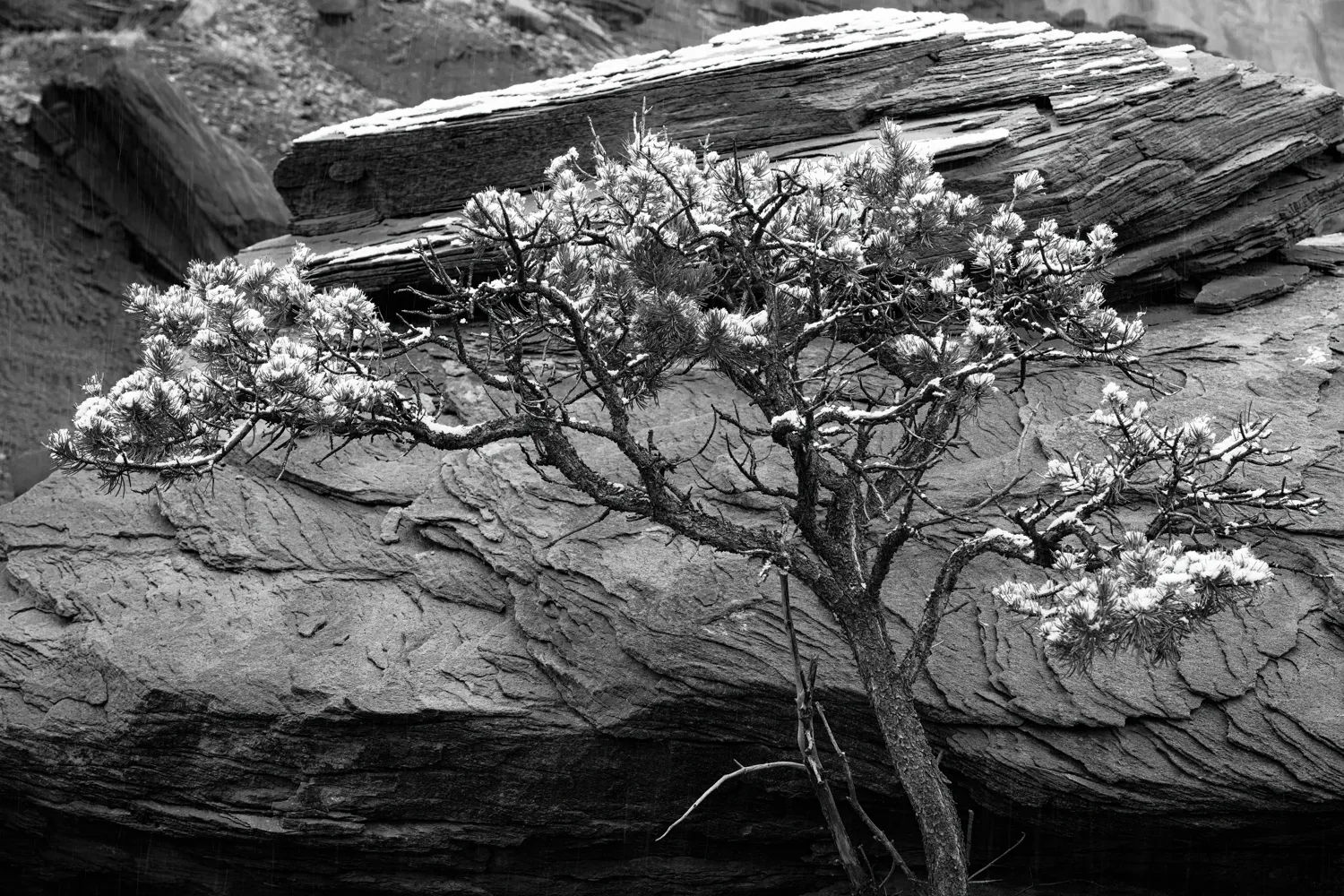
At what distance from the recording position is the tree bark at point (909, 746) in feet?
18.5

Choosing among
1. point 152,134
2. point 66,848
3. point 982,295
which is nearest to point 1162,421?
point 982,295

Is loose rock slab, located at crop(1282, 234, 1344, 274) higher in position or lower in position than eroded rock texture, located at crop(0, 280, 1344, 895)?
higher

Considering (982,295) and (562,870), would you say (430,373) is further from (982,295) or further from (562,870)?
(982,295)

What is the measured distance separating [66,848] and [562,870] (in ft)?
12.2

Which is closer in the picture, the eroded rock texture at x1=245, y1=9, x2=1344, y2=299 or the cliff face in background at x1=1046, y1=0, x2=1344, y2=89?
the eroded rock texture at x1=245, y1=9, x2=1344, y2=299

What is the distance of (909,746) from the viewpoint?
5.79 metres

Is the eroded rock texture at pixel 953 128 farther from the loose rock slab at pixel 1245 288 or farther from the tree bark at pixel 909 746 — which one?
the tree bark at pixel 909 746

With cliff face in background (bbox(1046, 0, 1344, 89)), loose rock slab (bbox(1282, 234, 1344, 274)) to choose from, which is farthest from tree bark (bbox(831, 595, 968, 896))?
cliff face in background (bbox(1046, 0, 1344, 89))

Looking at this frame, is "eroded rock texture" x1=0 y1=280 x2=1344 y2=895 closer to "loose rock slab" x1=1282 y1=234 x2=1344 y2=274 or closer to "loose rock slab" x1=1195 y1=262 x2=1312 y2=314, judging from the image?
"loose rock slab" x1=1195 y1=262 x2=1312 y2=314

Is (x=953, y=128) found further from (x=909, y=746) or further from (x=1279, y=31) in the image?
(x=1279, y=31)

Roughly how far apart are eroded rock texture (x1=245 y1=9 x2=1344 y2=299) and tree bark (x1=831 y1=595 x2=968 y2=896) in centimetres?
426

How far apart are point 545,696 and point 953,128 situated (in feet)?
18.7

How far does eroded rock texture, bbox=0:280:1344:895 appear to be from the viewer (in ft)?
20.9

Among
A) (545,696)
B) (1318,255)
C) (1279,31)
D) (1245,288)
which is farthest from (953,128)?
(1279,31)
